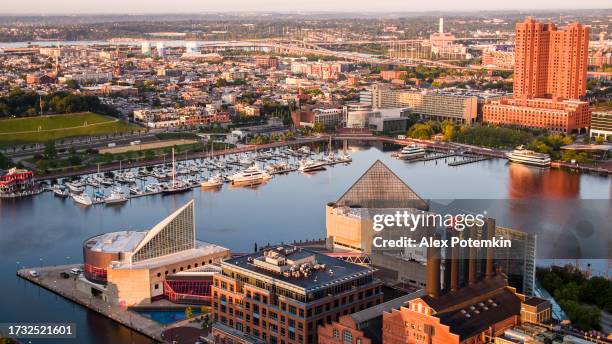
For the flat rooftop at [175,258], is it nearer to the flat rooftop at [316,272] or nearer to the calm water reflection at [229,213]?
the calm water reflection at [229,213]

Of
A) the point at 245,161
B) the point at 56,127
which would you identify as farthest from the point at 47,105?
the point at 245,161

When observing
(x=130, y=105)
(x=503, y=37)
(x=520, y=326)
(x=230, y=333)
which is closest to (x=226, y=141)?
(x=130, y=105)

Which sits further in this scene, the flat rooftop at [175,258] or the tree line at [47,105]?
the tree line at [47,105]

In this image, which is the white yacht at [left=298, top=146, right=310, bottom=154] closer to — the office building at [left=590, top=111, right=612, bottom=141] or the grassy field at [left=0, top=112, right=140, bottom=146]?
the grassy field at [left=0, top=112, right=140, bottom=146]

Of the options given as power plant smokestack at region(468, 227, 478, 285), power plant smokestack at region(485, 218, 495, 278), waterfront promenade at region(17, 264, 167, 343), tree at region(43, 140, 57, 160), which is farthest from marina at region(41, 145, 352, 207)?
power plant smokestack at region(468, 227, 478, 285)

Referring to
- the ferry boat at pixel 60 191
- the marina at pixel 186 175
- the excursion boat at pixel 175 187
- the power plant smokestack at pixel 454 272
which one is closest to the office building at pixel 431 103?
the marina at pixel 186 175

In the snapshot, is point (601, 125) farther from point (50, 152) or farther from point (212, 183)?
point (50, 152)
